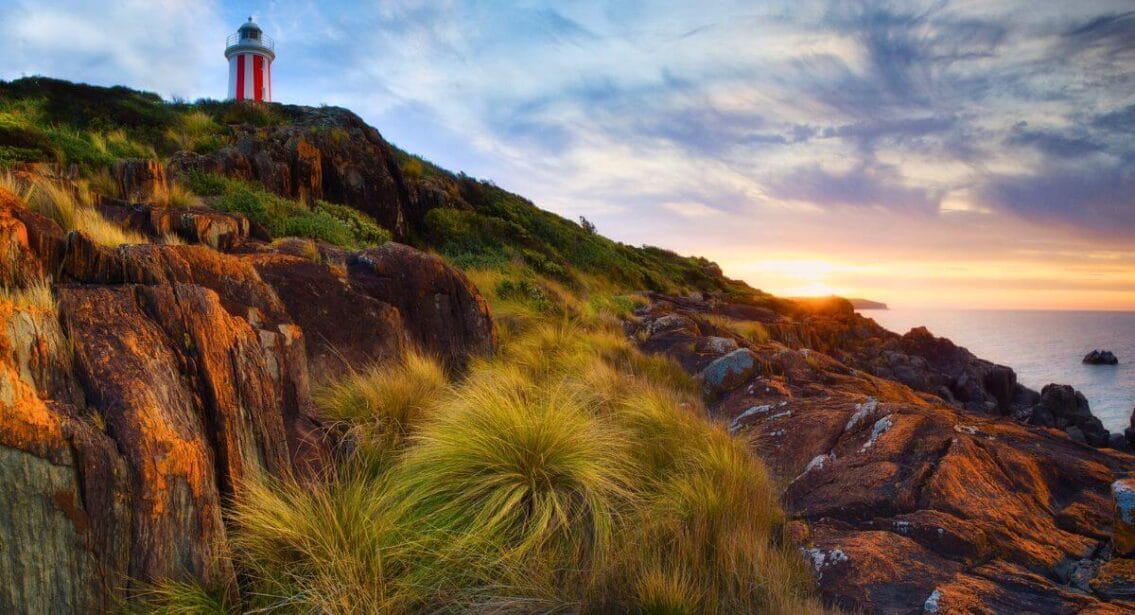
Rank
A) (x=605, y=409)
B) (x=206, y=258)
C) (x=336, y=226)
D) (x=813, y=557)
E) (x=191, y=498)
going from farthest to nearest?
(x=336, y=226)
(x=605, y=409)
(x=206, y=258)
(x=813, y=557)
(x=191, y=498)

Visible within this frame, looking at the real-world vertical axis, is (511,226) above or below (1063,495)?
above

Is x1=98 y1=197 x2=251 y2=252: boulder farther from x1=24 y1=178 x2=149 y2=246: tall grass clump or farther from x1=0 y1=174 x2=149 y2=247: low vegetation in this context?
x1=24 y1=178 x2=149 y2=246: tall grass clump

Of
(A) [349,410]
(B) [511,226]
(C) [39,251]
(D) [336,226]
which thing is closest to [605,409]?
(A) [349,410]

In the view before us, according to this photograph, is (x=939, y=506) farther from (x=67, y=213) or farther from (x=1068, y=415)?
(x=1068, y=415)

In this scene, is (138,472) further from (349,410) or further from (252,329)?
(349,410)

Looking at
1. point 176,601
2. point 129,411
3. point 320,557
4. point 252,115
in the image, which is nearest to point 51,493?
point 129,411

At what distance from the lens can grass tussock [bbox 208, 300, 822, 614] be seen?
120 inches

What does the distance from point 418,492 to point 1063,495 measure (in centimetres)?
489

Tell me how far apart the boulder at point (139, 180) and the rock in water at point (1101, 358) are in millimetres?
45757

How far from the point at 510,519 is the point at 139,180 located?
8.71 meters

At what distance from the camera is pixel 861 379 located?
8.83 meters

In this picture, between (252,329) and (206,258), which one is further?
(206,258)

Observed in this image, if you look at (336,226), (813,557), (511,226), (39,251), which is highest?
(511,226)

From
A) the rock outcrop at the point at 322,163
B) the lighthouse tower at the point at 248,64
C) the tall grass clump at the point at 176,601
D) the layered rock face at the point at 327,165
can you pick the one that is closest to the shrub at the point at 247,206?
the layered rock face at the point at 327,165
